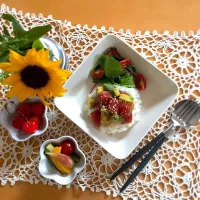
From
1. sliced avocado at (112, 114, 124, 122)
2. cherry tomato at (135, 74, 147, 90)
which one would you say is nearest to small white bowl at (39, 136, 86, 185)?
sliced avocado at (112, 114, 124, 122)

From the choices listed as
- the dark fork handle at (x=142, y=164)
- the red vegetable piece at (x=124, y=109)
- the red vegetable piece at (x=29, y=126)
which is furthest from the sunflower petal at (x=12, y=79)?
the dark fork handle at (x=142, y=164)

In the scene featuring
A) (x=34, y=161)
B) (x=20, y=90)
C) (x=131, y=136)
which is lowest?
(x=34, y=161)

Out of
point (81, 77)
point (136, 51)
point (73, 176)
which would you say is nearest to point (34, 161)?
point (73, 176)

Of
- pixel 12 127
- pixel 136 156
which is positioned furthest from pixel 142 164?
pixel 12 127

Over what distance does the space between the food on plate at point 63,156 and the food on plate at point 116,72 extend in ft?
0.64

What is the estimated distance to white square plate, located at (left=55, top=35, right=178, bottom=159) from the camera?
930 mm

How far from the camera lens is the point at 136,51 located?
945 mm

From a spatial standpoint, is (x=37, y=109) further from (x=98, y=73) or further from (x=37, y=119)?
(x=98, y=73)

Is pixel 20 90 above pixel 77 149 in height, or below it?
above

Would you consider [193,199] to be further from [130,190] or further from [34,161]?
[34,161]

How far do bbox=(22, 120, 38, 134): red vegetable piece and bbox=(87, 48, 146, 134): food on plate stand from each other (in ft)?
0.49

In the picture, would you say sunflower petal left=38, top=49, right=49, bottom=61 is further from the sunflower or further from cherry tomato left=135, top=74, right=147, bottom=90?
cherry tomato left=135, top=74, right=147, bottom=90

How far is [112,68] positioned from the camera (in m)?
0.92

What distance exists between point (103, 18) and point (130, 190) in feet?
1.60
